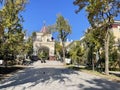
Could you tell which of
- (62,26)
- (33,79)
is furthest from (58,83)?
(62,26)

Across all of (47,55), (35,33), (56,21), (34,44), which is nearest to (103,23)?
(56,21)

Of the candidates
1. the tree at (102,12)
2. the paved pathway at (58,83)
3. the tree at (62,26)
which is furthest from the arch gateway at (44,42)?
the paved pathway at (58,83)

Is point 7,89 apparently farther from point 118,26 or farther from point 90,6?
point 118,26

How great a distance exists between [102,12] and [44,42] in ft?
318

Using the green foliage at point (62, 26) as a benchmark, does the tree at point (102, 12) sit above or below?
below

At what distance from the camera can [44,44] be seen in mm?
131000

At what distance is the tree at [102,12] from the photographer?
34.3 meters

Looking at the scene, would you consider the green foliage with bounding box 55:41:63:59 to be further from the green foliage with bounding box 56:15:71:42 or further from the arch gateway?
the green foliage with bounding box 56:15:71:42

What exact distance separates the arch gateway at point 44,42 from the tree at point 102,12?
84.0 metres

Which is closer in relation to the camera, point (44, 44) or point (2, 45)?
point (2, 45)

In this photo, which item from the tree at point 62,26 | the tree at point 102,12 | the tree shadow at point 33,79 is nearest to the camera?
the tree shadow at point 33,79

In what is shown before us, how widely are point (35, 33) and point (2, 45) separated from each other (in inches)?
3794

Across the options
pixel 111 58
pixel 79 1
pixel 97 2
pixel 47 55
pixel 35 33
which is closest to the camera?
pixel 97 2

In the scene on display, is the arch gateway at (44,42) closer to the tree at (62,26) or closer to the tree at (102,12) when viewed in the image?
the tree at (62,26)
